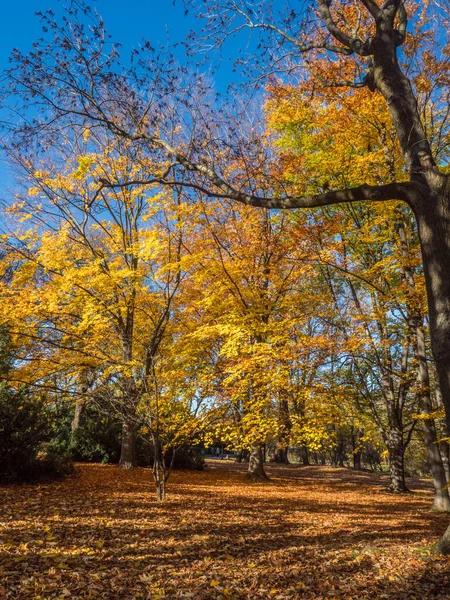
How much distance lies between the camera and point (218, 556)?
4547 mm

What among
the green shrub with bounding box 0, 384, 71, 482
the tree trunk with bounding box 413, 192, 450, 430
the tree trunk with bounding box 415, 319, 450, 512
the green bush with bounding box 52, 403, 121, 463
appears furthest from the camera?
the green bush with bounding box 52, 403, 121, 463

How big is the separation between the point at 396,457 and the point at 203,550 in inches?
402

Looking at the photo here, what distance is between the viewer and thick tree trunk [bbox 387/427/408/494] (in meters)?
12.6

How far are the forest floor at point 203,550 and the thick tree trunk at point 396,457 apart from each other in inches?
176

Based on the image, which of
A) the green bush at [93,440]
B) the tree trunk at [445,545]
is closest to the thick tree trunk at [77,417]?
the green bush at [93,440]

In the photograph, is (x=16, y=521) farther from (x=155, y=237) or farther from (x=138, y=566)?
(x=155, y=237)

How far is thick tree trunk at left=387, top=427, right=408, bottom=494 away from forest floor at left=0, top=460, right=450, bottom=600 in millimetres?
4461

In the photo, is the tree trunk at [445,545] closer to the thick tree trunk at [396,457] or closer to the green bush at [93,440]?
the thick tree trunk at [396,457]

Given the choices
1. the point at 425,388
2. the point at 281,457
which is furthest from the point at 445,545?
the point at 281,457

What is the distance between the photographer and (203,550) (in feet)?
15.5

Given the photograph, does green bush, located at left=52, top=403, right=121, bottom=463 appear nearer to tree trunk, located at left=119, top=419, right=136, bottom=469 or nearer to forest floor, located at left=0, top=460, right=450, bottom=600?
tree trunk, located at left=119, top=419, right=136, bottom=469

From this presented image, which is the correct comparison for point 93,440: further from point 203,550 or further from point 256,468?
point 203,550

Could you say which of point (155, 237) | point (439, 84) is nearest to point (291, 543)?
point (155, 237)

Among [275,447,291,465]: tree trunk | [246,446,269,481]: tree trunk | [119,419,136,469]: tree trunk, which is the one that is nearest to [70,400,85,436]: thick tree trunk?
[119,419,136,469]: tree trunk
